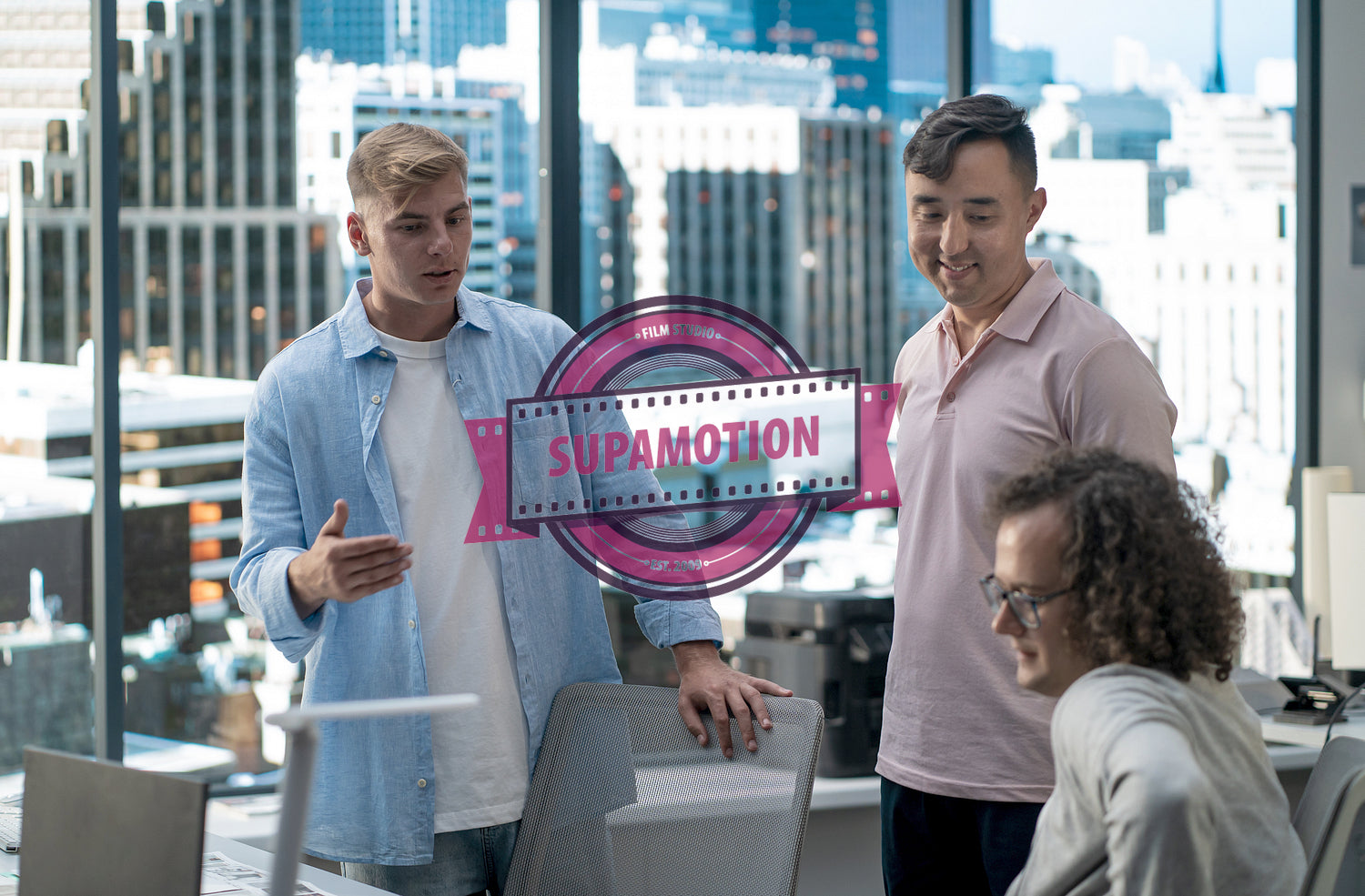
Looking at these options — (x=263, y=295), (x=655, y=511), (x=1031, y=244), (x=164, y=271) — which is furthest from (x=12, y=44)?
(x=1031, y=244)

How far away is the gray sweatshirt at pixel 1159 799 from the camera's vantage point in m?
0.99

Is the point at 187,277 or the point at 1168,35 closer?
the point at 187,277

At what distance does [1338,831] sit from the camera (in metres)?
1.38

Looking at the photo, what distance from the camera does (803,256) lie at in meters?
7.23

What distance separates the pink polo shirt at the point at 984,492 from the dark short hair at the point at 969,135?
0.53 ft

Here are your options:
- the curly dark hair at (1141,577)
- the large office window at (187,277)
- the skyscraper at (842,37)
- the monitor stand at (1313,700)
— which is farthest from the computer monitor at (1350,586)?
the skyscraper at (842,37)

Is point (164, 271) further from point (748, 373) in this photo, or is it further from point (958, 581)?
point (958, 581)

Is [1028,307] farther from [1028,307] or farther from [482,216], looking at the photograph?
[482,216]

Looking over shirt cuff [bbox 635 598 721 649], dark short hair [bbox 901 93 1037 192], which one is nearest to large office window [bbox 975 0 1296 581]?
dark short hair [bbox 901 93 1037 192]

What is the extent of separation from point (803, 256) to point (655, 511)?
5595mm

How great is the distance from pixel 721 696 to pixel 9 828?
3.95 ft

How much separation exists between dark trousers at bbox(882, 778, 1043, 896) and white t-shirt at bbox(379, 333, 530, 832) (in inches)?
21.4

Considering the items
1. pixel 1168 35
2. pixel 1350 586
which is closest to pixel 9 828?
pixel 1350 586

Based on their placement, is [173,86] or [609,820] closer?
[609,820]
